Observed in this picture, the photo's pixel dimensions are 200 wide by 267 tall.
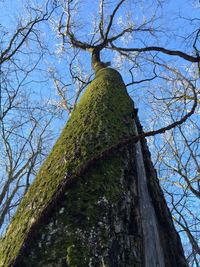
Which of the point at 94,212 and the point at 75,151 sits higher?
the point at 75,151

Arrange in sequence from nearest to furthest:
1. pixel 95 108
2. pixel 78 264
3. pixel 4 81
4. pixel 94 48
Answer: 1. pixel 78 264
2. pixel 95 108
3. pixel 94 48
4. pixel 4 81

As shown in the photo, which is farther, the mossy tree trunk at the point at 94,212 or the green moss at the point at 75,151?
the green moss at the point at 75,151

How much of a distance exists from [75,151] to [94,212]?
499 mm

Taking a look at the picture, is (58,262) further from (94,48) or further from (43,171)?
(94,48)

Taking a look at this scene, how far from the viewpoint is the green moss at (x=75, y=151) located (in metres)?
1.26

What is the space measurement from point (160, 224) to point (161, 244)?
13 centimetres

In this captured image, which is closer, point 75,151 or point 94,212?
point 94,212

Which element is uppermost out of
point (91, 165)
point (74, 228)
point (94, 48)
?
point (94, 48)

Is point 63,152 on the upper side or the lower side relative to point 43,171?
upper

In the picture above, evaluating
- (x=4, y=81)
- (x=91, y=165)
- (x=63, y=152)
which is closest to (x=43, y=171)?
(x=63, y=152)

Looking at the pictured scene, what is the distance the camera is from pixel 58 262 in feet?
3.31

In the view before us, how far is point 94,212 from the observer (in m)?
1.20

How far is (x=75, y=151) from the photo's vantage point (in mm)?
1634

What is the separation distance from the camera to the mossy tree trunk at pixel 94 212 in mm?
1064
